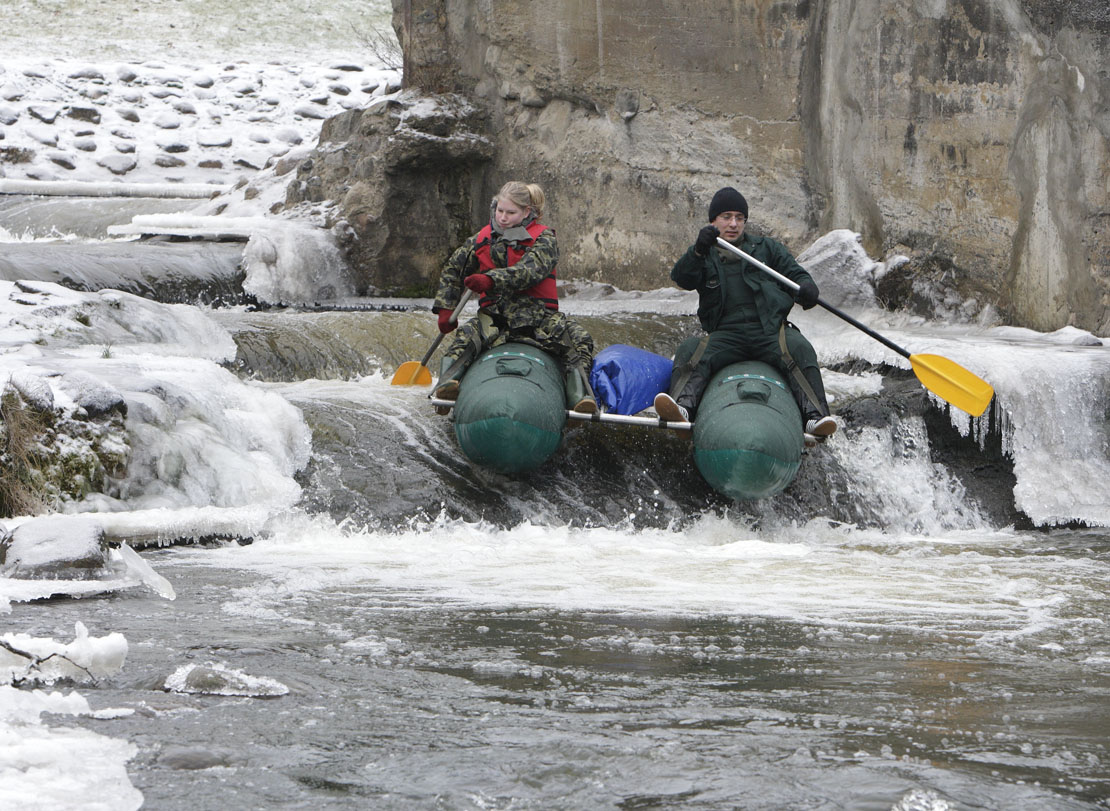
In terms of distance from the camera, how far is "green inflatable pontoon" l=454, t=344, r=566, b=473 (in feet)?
21.4

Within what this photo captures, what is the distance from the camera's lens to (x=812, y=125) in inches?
426

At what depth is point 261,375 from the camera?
27.5ft

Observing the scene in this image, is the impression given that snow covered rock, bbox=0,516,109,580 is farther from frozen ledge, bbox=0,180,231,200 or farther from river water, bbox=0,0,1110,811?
frozen ledge, bbox=0,180,231,200

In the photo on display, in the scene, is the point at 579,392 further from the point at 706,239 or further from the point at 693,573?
the point at 693,573

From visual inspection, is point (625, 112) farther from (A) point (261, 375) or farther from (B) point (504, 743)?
(B) point (504, 743)

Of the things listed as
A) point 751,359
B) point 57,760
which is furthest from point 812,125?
point 57,760

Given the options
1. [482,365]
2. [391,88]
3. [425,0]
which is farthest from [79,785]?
[391,88]

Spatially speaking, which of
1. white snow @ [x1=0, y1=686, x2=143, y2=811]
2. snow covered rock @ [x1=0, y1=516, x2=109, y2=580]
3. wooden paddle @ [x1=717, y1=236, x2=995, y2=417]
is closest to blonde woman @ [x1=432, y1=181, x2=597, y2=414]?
wooden paddle @ [x1=717, y1=236, x2=995, y2=417]

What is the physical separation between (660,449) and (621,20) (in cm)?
512

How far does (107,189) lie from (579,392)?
→ 10072 millimetres

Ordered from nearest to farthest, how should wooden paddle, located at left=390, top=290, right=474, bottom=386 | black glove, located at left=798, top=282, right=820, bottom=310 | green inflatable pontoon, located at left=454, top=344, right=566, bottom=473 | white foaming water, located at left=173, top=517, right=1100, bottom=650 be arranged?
white foaming water, located at left=173, top=517, right=1100, bottom=650 < green inflatable pontoon, located at left=454, top=344, right=566, bottom=473 < black glove, located at left=798, top=282, right=820, bottom=310 < wooden paddle, located at left=390, top=290, right=474, bottom=386

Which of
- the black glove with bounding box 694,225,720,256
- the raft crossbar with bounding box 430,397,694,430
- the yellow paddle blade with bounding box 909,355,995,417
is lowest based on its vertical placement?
the raft crossbar with bounding box 430,397,694,430

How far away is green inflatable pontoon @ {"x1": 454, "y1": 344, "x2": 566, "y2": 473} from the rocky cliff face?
13.9 ft

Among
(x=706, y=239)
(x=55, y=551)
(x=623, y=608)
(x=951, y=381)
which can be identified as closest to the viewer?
(x=623, y=608)
